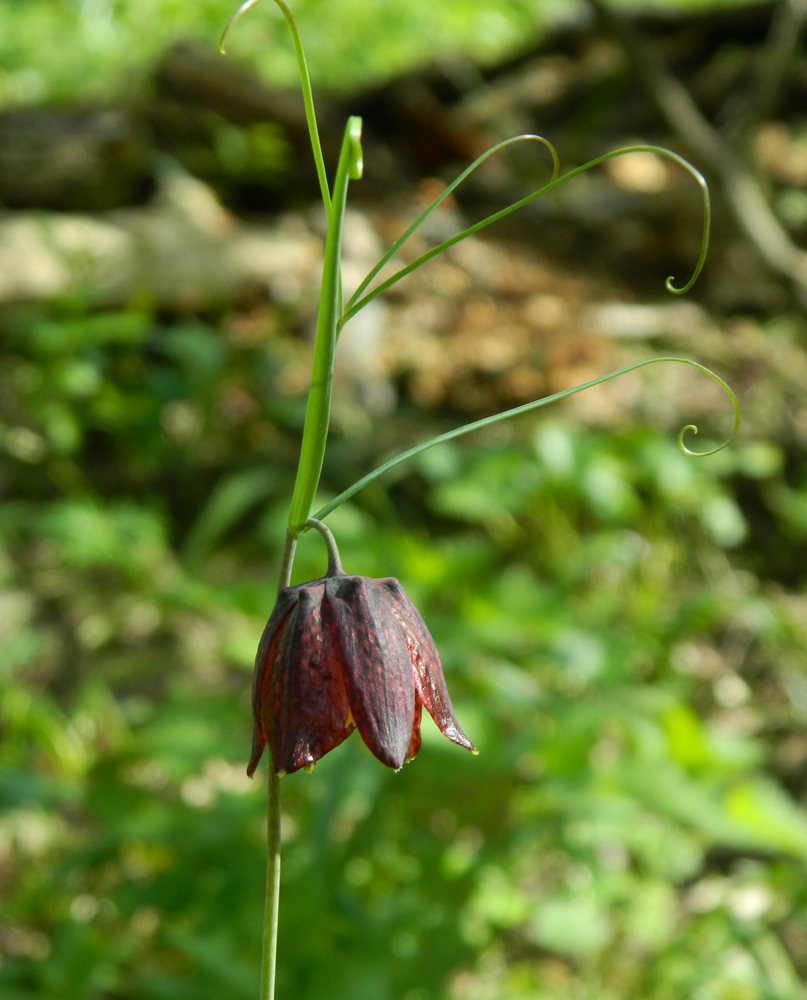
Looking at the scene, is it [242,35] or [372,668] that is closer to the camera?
[372,668]

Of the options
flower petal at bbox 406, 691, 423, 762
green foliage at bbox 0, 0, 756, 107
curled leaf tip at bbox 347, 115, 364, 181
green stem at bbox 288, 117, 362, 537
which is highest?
green foliage at bbox 0, 0, 756, 107

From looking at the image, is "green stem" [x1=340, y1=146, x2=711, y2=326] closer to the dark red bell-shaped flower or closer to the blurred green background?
the dark red bell-shaped flower

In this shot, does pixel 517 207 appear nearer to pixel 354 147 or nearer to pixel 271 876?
pixel 354 147

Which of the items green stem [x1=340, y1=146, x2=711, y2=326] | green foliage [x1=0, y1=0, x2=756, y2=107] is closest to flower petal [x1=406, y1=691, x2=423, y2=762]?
green stem [x1=340, y1=146, x2=711, y2=326]

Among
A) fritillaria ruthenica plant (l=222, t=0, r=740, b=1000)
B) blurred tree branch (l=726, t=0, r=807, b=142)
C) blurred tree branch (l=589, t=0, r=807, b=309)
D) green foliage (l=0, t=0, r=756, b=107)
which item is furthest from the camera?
green foliage (l=0, t=0, r=756, b=107)

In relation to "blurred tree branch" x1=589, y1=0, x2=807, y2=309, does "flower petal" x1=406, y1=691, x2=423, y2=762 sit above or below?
below

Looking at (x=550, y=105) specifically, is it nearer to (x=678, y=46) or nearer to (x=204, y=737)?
(x=678, y=46)

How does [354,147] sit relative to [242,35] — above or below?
below

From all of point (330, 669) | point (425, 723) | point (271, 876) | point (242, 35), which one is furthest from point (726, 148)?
point (242, 35)
